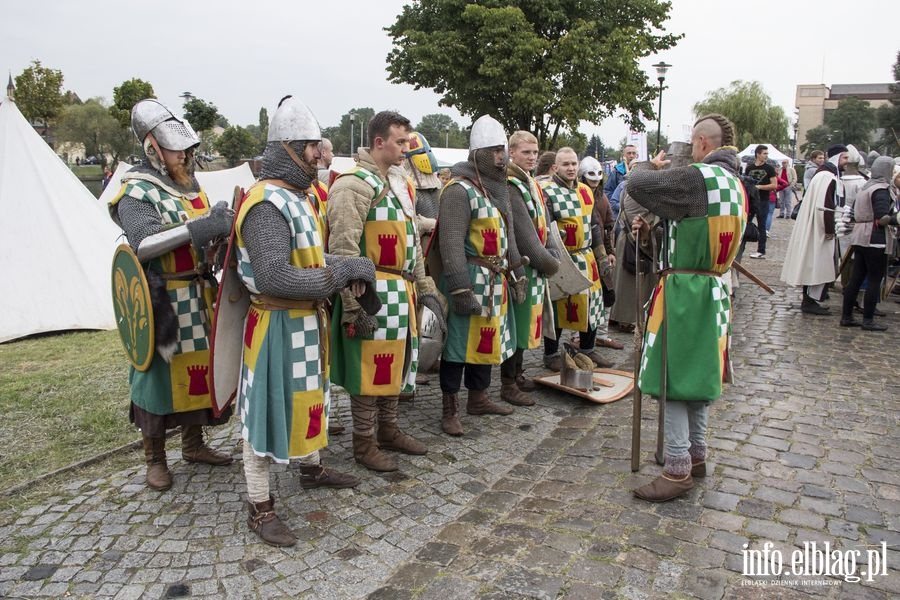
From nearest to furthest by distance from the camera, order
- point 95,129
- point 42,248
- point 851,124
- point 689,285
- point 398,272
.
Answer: point 689,285 → point 398,272 → point 42,248 → point 95,129 → point 851,124

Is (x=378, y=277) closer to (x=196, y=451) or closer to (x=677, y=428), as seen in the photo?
(x=196, y=451)

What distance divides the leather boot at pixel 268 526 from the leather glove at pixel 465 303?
1.79 meters

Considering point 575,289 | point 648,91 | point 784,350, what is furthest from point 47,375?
point 648,91

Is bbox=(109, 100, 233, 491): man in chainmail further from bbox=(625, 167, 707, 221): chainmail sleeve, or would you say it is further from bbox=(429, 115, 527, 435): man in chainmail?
bbox=(625, 167, 707, 221): chainmail sleeve

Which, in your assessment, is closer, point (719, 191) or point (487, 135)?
point (719, 191)

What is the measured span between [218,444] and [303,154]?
227 cm

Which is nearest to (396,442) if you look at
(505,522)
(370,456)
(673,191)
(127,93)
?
(370,456)

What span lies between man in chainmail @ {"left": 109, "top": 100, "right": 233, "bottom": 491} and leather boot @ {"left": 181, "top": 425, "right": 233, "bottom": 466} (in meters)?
0.26

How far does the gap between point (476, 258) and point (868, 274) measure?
5372mm

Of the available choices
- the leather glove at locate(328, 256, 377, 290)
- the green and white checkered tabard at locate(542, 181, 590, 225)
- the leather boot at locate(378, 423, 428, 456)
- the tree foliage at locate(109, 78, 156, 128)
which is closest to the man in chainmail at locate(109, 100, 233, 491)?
the leather glove at locate(328, 256, 377, 290)

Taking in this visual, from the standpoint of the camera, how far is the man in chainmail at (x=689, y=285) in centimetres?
337

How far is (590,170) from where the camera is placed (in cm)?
669

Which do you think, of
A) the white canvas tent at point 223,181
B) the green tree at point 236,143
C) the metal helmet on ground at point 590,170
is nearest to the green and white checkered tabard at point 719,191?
the metal helmet on ground at point 590,170

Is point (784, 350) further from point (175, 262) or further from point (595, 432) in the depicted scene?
point (175, 262)
